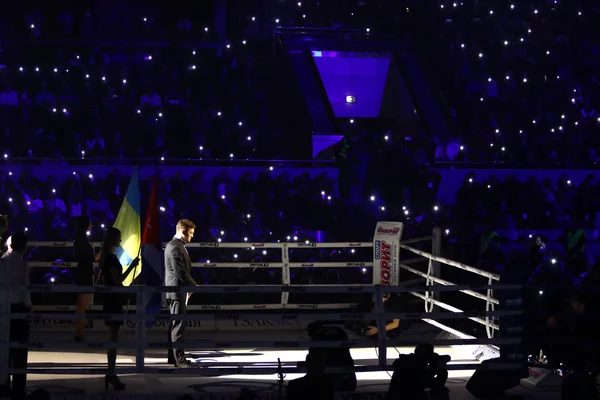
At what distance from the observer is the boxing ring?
7.95 m

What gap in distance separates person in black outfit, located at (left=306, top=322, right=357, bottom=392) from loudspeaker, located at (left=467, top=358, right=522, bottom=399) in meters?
1.17

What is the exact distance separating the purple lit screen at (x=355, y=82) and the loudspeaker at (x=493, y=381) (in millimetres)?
16086

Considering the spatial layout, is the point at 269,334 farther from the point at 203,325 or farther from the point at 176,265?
the point at 176,265

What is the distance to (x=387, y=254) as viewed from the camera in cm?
1356

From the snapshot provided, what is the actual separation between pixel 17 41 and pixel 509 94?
40.9 ft

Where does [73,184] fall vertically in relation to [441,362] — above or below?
above

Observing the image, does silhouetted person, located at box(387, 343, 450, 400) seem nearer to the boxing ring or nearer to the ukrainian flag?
the boxing ring

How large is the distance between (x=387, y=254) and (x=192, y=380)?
5.01 meters

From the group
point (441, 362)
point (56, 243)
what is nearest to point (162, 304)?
point (56, 243)

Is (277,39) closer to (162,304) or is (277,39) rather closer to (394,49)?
(394,49)

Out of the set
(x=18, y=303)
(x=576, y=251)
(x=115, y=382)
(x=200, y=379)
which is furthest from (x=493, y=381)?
(x=576, y=251)

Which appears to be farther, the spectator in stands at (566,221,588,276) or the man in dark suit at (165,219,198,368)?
the spectator in stands at (566,221,588,276)

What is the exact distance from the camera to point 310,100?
21562 mm

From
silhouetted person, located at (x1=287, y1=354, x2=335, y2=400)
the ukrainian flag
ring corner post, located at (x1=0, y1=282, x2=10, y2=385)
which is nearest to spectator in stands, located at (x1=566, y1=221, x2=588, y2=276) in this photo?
the ukrainian flag
